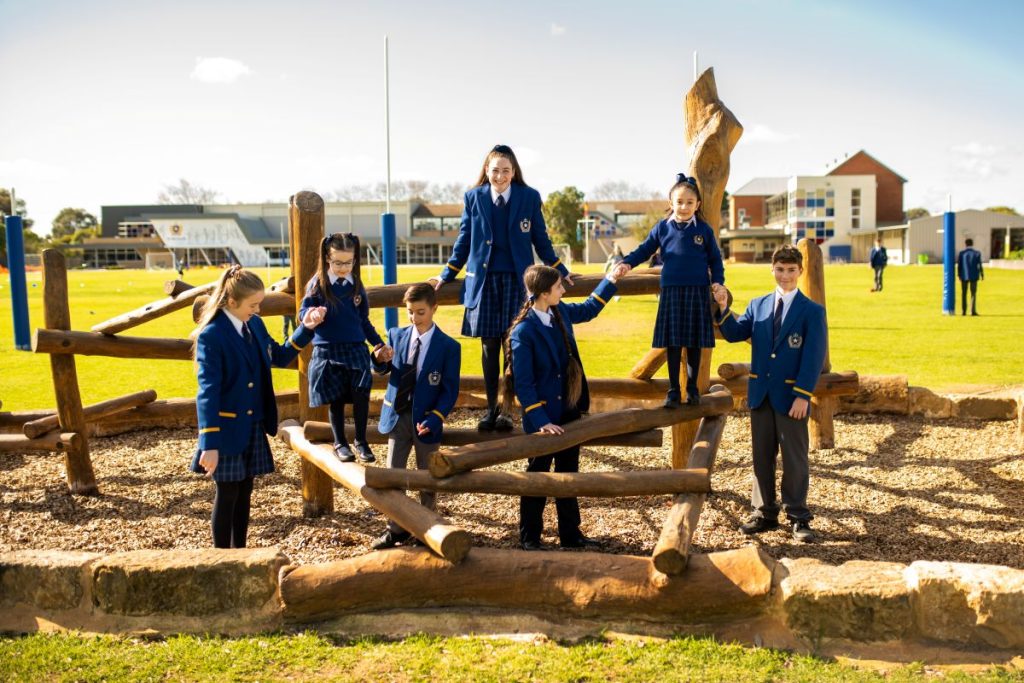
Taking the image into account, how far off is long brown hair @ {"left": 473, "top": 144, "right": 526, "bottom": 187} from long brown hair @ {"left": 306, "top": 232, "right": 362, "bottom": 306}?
3.25 ft

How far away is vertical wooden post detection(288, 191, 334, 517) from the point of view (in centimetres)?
588

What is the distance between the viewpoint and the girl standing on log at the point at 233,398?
4.52 metres

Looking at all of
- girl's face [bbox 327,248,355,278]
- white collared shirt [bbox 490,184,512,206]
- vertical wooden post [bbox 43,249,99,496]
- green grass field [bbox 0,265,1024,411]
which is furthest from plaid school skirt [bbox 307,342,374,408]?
green grass field [bbox 0,265,1024,411]

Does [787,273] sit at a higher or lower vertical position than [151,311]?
higher

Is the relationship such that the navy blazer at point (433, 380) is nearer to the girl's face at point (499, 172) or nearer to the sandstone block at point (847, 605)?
the girl's face at point (499, 172)

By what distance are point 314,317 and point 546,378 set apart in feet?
4.73

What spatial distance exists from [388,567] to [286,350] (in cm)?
160

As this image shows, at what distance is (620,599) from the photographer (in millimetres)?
4117

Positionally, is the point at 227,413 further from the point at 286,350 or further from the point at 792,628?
the point at 792,628

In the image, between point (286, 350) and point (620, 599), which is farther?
point (286, 350)

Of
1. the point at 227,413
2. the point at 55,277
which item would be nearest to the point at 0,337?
the point at 55,277

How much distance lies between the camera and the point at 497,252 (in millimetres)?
5711

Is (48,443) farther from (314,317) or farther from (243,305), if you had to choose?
(243,305)

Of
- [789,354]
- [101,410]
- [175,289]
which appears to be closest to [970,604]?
[789,354]
